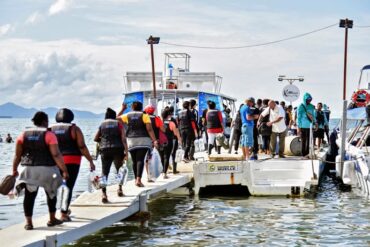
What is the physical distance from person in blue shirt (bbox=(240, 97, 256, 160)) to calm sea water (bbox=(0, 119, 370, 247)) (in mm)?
1860

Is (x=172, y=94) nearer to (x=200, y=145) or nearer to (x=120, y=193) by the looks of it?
(x=200, y=145)

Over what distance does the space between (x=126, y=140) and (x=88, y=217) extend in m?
1.82

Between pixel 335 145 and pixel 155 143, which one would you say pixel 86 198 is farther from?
pixel 335 145

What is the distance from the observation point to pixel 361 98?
72.2ft

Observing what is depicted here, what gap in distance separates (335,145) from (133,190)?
34.9 feet

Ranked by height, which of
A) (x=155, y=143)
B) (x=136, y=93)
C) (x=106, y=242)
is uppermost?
(x=136, y=93)

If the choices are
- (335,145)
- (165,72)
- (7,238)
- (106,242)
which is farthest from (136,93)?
(7,238)

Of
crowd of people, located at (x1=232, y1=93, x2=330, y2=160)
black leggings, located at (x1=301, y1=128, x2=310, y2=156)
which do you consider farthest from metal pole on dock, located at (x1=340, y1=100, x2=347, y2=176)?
black leggings, located at (x1=301, y1=128, x2=310, y2=156)

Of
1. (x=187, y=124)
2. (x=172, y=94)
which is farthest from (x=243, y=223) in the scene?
(x=172, y=94)

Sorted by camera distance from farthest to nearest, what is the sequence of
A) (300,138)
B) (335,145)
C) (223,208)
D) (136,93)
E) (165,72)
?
(165,72), (136,93), (335,145), (300,138), (223,208)

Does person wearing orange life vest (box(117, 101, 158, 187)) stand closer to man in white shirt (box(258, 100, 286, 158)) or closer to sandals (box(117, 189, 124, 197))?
sandals (box(117, 189, 124, 197))

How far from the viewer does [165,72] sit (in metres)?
32.5

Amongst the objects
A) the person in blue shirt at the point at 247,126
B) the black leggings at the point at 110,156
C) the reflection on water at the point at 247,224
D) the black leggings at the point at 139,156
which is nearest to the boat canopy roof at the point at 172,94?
the person in blue shirt at the point at 247,126

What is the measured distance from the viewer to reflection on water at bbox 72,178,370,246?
11.6 m
